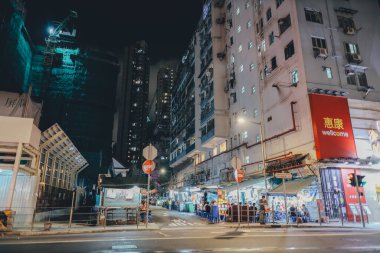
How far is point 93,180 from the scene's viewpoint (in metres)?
88.8

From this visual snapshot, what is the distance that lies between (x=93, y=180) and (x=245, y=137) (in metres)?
67.5

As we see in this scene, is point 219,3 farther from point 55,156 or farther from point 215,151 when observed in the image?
point 55,156

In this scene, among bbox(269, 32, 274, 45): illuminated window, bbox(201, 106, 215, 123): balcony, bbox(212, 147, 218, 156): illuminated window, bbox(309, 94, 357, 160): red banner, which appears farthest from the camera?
bbox(212, 147, 218, 156): illuminated window

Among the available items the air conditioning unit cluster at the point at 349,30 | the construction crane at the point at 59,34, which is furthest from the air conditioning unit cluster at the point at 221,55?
the construction crane at the point at 59,34

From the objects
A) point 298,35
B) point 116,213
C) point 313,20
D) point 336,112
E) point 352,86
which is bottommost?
point 116,213

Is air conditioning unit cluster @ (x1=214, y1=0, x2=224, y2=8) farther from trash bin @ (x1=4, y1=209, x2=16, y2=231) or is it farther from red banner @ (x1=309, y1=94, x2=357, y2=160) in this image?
trash bin @ (x1=4, y1=209, x2=16, y2=231)

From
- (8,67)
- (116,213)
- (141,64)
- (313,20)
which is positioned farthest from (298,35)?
(141,64)

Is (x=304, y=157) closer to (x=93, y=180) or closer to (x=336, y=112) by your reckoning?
(x=336, y=112)

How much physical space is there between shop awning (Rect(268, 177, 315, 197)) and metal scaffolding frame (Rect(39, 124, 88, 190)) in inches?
690

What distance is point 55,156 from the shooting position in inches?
1002

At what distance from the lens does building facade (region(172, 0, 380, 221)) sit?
22906 millimetres

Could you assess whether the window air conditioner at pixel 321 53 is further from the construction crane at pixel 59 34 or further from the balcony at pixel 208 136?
the construction crane at pixel 59 34

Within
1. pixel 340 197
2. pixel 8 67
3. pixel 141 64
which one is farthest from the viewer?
pixel 141 64

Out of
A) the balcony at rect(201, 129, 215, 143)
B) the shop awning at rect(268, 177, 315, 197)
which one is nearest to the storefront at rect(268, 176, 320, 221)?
the shop awning at rect(268, 177, 315, 197)
